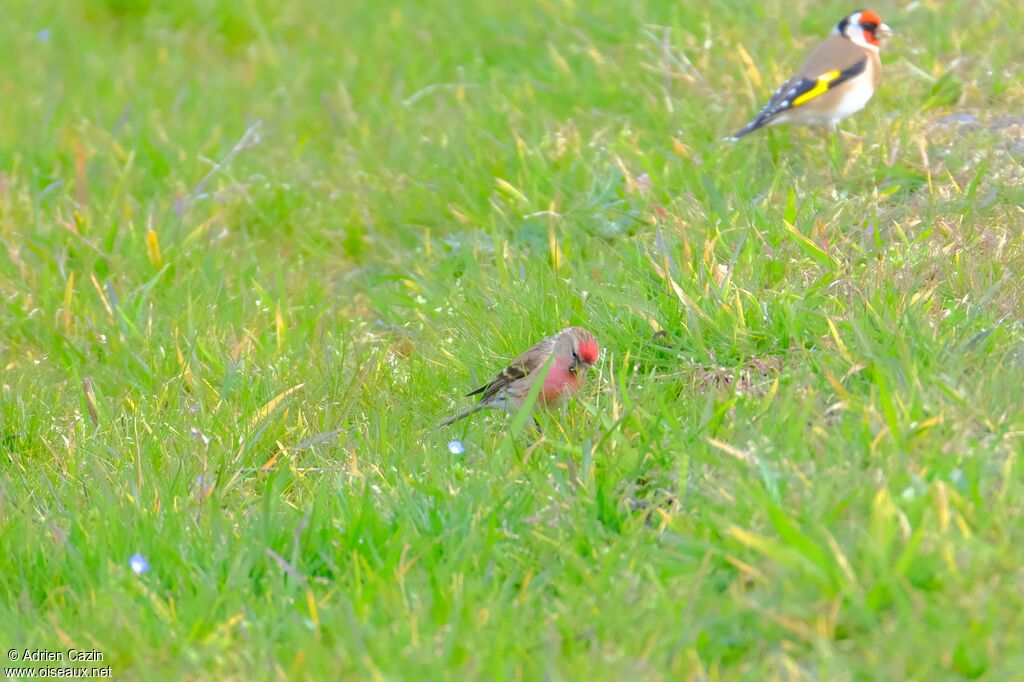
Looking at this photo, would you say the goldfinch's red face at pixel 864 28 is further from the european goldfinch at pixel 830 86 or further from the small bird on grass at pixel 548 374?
the small bird on grass at pixel 548 374

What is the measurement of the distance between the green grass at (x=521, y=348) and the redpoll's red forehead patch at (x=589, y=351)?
102 mm

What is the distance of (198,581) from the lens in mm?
3676

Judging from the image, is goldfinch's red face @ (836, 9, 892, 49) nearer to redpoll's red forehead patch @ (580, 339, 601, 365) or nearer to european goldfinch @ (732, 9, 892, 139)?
european goldfinch @ (732, 9, 892, 139)

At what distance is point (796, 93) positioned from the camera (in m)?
6.36

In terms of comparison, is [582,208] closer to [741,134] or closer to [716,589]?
[741,134]

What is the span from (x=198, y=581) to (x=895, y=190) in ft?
10.8

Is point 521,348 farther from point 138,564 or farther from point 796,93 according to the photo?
point 796,93

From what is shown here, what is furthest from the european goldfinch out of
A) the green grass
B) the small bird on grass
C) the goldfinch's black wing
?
the small bird on grass

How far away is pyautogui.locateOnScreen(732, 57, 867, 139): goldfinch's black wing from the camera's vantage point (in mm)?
6172

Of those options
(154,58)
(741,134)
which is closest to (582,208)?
(741,134)

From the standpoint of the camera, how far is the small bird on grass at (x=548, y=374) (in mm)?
4543

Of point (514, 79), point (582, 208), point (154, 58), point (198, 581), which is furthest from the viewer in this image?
point (154, 58)

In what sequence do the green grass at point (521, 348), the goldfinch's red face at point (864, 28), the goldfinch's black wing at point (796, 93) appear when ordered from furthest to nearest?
1. the goldfinch's red face at point (864, 28)
2. the goldfinch's black wing at point (796, 93)
3. the green grass at point (521, 348)

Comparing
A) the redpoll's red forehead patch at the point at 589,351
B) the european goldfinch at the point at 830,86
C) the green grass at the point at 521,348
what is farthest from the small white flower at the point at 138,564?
the european goldfinch at the point at 830,86
